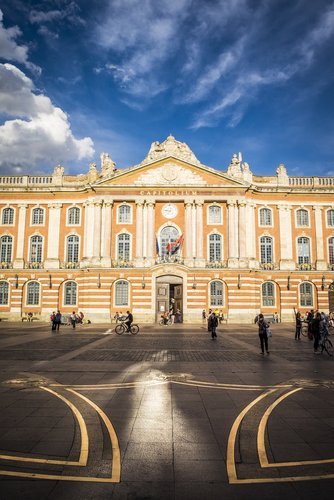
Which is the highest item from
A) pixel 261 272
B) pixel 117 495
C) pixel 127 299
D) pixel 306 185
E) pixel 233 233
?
pixel 306 185

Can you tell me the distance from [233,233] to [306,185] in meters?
10.9

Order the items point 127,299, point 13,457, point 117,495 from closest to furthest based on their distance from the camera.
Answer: point 117,495
point 13,457
point 127,299

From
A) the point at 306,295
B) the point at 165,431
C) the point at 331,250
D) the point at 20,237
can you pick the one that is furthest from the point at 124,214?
the point at 165,431

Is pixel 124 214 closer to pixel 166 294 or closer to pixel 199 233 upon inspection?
pixel 199 233

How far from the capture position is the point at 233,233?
3825cm

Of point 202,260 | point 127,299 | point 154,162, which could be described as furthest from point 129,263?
point 154,162

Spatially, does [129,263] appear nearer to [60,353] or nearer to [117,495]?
[60,353]

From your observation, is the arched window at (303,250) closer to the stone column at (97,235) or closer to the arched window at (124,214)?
the arched window at (124,214)

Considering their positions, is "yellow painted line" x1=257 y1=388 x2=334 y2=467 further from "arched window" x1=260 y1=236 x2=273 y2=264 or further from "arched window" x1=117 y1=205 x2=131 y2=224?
"arched window" x1=260 y1=236 x2=273 y2=264

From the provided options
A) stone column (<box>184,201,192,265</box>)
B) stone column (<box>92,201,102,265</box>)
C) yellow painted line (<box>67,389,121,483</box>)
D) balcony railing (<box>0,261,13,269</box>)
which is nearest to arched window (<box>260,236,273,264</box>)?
stone column (<box>184,201,192,265</box>)

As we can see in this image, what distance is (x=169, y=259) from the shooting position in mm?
37781

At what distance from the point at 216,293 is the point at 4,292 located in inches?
903

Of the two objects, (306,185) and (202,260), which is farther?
(306,185)

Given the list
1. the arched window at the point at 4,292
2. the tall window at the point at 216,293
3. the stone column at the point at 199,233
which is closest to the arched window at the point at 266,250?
the tall window at the point at 216,293
